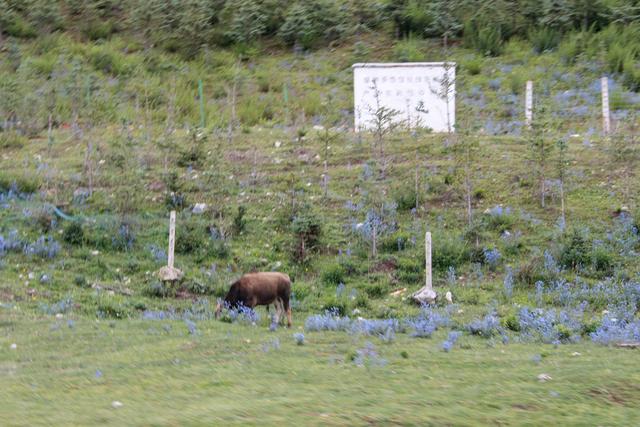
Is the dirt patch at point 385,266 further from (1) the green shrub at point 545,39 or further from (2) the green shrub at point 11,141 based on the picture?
(1) the green shrub at point 545,39

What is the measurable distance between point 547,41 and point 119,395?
26.0 metres

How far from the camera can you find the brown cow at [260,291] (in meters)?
12.7

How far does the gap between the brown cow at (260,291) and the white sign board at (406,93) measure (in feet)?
36.5

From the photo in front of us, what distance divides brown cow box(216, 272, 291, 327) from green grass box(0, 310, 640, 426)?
1.05 metres

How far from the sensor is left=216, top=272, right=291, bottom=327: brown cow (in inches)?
498

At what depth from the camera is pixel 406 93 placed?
23766 mm

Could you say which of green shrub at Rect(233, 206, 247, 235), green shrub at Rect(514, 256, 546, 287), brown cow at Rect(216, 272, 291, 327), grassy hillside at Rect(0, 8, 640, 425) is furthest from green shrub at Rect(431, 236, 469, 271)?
brown cow at Rect(216, 272, 291, 327)

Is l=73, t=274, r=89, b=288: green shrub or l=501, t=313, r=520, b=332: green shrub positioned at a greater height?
l=73, t=274, r=89, b=288: green shrub

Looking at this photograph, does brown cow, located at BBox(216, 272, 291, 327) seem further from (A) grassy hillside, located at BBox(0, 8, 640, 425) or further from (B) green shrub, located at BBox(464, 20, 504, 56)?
(B) green shrub, located at BBox(464, 20, 504, 56)

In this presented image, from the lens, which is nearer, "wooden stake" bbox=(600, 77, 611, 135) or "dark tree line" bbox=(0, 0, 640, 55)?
"wooden stake" bbox=(600, 77, 611, 135)

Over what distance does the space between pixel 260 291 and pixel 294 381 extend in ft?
13.7

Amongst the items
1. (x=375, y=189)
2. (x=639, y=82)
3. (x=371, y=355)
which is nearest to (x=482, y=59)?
(x=639, y=82)

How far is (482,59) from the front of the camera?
1172 inches

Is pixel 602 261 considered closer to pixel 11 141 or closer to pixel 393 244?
pixel 393 244
